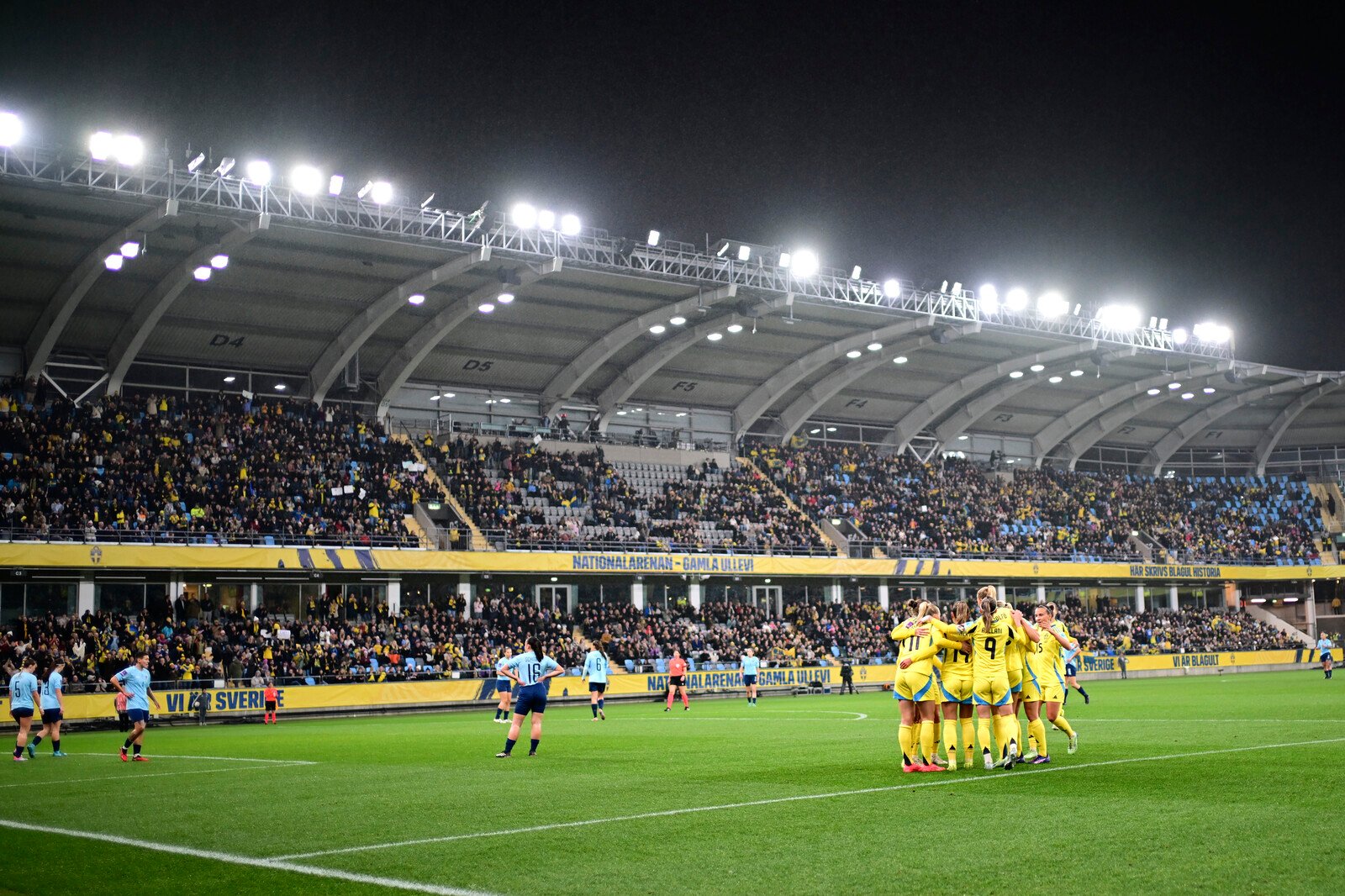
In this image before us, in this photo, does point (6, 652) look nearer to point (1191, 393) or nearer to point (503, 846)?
point (503, 846)

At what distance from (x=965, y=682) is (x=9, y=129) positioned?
2969cm

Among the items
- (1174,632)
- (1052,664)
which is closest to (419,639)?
(1052,664)

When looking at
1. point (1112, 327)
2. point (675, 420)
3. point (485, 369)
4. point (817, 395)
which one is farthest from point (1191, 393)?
point (485, 369)

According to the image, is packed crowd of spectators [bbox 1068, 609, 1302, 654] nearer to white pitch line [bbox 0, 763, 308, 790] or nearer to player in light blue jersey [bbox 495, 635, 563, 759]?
player in light blue jersey [bbox 495, 635, 563, 759]

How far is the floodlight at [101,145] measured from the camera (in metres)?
33.0

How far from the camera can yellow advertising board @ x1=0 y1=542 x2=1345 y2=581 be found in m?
37.4

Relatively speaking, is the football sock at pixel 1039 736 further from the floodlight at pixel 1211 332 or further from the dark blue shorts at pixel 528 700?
the floodlight at pixel 1211 332

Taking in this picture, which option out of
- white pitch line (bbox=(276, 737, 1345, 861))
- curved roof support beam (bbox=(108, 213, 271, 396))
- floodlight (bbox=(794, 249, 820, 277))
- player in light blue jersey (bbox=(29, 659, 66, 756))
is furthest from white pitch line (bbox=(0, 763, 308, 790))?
floodlight (bbox=(794, 249, 820, 277))

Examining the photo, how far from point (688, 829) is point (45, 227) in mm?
34323

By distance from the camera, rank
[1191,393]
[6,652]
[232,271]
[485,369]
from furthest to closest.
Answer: [1191,393] → [485,369] → [232,271] → [6,652]

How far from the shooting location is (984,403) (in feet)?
209

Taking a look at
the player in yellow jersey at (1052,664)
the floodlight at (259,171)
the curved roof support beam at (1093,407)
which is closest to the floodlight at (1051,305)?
the curved roof support beam at (1093,407)

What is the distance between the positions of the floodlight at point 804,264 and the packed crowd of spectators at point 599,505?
11506mm

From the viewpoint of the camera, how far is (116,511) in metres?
38.6
